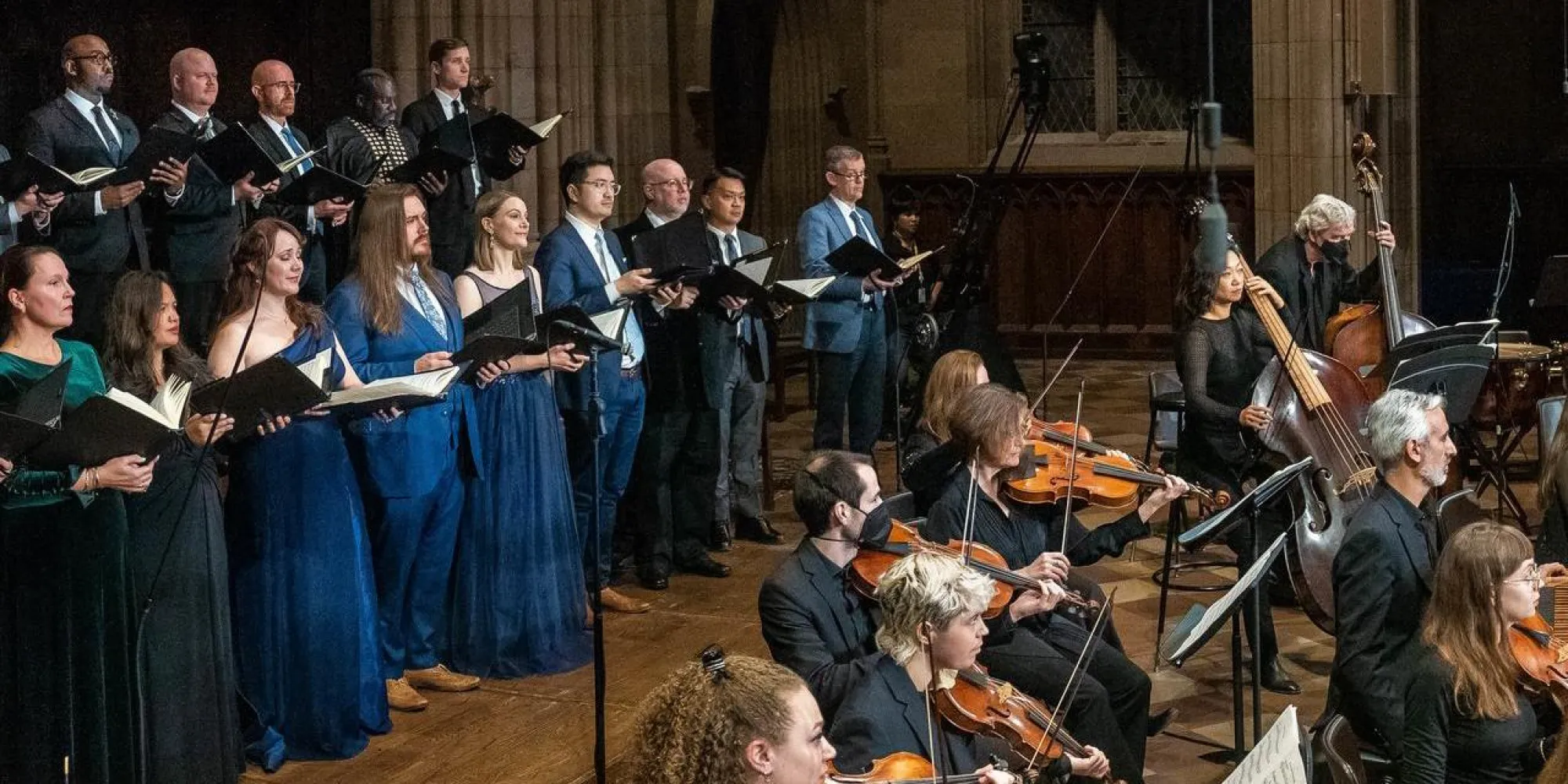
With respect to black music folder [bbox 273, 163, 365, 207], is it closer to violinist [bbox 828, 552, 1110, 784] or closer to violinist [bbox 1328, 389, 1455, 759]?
violinist [bbox 828, 552, 1110, 784]

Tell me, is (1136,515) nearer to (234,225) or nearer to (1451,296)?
(234,225)

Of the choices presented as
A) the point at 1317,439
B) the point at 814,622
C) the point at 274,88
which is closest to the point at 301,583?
the point at 814,622

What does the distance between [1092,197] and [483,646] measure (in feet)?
26.1

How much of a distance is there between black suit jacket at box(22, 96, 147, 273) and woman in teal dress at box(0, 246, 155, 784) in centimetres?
169

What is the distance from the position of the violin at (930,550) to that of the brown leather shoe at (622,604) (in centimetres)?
202

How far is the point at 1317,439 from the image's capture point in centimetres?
692

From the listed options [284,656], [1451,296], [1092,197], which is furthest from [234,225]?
[1451,296]

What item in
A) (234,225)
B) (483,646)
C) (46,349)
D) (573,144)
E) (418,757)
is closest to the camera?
(46,349)

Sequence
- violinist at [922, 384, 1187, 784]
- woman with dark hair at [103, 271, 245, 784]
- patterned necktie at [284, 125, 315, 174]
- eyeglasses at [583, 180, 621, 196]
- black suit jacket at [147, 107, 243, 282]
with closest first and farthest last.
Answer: woman with dark hair at [103, 271, 245, 784], violinist at [922, 384, 1187, 784], black suit jacket at [147, 107, 243, 282], eyeglasses at [583, 180, 621, 196], patterned necktie at [284, 125, 315, 174]

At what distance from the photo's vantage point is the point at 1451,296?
13.3m

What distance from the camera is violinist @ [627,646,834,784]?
11.4ft

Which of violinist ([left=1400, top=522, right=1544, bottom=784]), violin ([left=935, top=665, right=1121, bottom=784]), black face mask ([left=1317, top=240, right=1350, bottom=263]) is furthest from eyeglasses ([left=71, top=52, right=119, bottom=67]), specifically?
violinist ([left=1400, top=522, right=1544, bottom=784])

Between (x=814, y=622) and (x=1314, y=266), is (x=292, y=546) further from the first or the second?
(x=1314, y=266)

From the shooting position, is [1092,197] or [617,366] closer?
[617,366]
